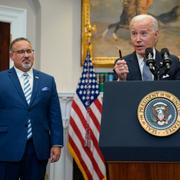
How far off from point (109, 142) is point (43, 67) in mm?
3760

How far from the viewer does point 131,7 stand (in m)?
5.69

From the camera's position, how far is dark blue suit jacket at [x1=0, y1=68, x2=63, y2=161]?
3316 millimetres

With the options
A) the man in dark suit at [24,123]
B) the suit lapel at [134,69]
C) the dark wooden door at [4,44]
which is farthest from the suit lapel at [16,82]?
the dark wooden door at [4,44]

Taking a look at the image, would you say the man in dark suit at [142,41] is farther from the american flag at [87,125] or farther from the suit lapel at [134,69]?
the american flag at [87,125]

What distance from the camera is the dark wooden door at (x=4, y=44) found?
5566 mm

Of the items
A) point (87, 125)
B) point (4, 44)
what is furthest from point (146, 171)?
point (4, 44)

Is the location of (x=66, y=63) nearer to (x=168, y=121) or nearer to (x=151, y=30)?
(x=151, y=30)

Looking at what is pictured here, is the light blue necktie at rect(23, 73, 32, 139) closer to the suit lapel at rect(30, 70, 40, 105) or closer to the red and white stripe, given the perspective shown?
the suit lapel at rect(30, 70, 40, 105)

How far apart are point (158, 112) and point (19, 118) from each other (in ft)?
5.46

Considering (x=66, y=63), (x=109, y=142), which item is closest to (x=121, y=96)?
(x=109, y=142)

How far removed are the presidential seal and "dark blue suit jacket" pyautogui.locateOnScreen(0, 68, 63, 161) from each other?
159cm

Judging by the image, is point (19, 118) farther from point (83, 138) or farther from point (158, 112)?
point (83, 138)

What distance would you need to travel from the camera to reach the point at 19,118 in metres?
3.33

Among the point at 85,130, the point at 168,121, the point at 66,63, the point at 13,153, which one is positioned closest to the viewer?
Result: the point at 168,121
